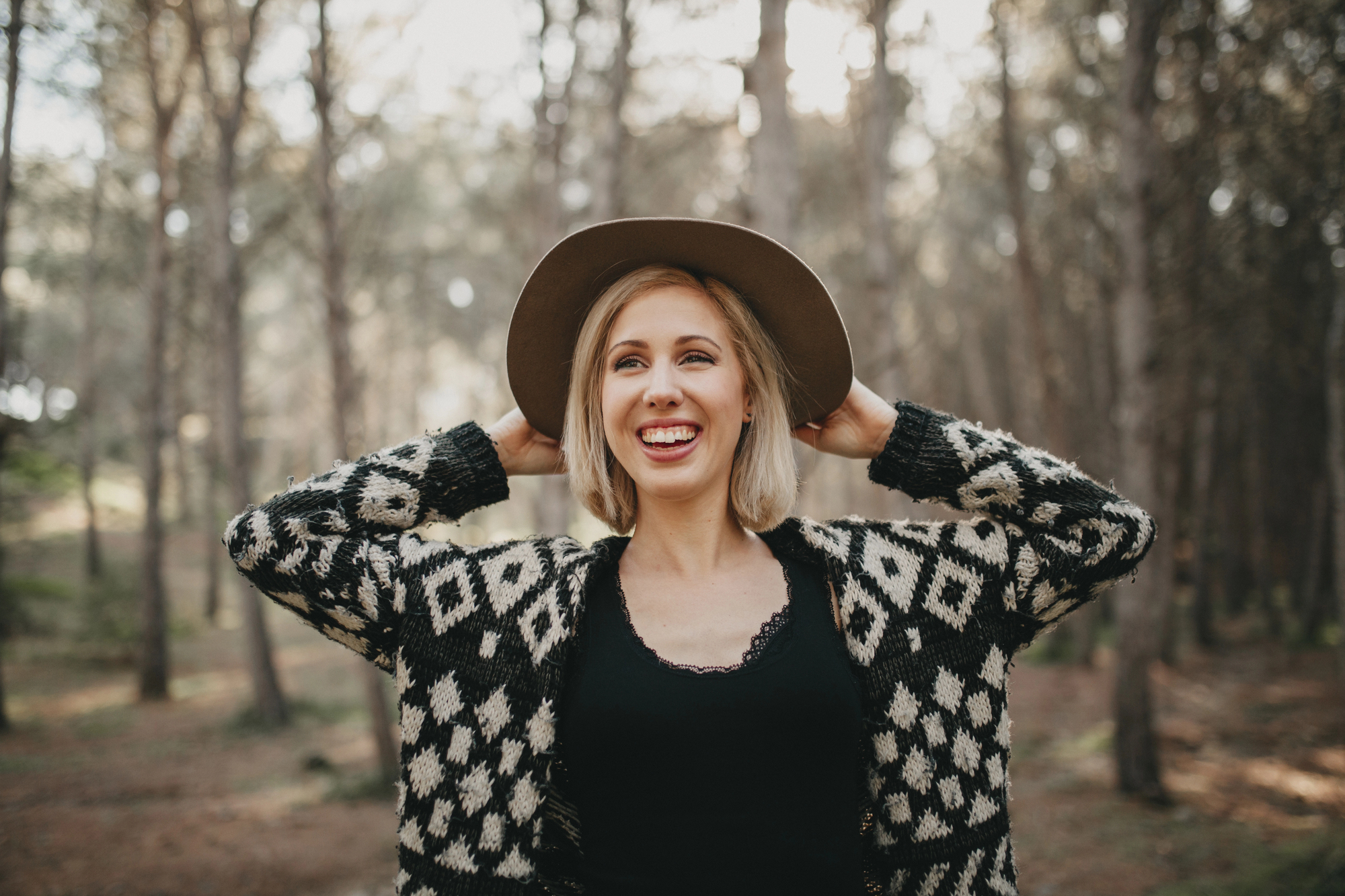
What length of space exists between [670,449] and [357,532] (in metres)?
0.76

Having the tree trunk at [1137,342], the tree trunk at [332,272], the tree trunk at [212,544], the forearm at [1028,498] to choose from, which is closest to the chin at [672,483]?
the forearm at [1028,498]

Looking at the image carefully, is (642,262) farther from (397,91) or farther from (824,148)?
(824,148)

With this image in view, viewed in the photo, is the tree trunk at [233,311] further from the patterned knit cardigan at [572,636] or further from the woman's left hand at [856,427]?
the woman's left hand at [856,427]

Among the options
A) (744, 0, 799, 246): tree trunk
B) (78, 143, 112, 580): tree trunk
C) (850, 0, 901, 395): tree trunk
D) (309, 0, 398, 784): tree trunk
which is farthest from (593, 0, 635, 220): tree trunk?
(78, 143, 112, 580): tree trunk

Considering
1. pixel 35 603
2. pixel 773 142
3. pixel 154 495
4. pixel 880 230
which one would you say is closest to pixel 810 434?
pixel 773 142

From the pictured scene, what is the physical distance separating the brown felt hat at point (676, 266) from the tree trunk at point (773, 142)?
2219 mm

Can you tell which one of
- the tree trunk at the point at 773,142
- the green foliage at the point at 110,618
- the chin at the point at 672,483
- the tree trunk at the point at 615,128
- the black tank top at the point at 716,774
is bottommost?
the green foliage at the point at 110,618

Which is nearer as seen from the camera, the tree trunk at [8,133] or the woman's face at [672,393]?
the woman's face at [672,393]

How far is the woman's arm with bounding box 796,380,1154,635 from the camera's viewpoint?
1678mm

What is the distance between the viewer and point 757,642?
5.36 feet

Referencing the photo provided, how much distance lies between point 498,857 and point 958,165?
1636 cm

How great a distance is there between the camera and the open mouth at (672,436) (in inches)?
66.6

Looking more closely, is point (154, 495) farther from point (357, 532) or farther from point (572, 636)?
point (572, 636)

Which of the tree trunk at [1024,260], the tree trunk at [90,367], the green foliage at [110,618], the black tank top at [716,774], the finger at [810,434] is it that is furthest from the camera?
the tree trunk at [90,367]
